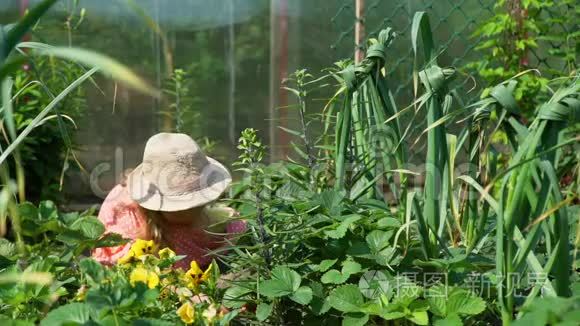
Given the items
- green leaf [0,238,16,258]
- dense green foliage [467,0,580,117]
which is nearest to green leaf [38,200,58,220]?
green leaf [0,238,16,258]

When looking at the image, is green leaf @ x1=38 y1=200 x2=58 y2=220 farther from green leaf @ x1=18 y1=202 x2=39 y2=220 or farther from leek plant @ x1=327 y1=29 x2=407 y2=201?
leek plant @ x1=327 y1=29 x2=407 y2=201

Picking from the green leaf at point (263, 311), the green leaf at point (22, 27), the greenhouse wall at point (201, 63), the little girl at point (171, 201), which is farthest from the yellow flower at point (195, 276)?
the greenhouse wall at point (201, 63)

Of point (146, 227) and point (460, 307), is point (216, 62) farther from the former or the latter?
point (460, 307)

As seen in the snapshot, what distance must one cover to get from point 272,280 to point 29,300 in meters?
0.50

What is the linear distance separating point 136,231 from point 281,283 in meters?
0.92

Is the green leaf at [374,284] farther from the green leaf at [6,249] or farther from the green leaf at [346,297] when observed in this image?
the green leaf at [6,249]

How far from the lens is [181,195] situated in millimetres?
2387

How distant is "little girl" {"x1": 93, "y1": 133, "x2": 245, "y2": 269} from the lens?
7.84 ft

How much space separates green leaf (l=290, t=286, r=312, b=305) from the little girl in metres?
0.73

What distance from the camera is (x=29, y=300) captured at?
5.67 feet

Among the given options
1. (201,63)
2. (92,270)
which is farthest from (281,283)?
(201,63)

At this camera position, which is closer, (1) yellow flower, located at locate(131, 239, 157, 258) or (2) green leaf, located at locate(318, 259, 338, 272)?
(2) green leaf, located at locate(318, 259, 338, 272)

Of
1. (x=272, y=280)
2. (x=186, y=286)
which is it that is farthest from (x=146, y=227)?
(x=272, y=280)

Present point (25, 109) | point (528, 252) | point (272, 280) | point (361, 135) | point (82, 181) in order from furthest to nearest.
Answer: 1. point (82, 181)
2. point (25, 109)
3. point (361, 135)
4. point (272, 280)
5. point (528, 252)
